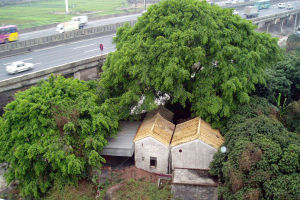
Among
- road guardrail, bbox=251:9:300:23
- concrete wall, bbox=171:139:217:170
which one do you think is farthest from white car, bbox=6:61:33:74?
road guardrail, bbox=251:9:300:23

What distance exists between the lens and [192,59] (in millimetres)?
20266

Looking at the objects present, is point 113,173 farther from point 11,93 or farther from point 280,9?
point 280,9

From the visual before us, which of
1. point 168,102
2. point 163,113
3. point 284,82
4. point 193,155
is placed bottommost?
point 193,155

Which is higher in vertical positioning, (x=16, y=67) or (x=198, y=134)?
(x=16, y=67)

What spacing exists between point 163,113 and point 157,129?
3044 mm

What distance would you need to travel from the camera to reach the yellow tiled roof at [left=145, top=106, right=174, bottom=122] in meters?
23.4

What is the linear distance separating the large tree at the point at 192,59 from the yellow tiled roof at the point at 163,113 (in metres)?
1.69

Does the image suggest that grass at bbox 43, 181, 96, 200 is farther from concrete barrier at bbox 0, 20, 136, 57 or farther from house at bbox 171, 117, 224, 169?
concrete barrier at bbox 0, 20, 136, 57

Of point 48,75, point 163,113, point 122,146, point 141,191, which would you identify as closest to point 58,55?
point 48,75

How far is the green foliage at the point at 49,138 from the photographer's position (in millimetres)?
17328

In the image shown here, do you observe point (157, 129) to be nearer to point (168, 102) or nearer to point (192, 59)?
point (168, 102)

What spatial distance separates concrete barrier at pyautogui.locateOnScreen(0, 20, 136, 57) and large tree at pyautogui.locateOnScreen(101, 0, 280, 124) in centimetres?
1698

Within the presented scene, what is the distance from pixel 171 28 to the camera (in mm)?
21047

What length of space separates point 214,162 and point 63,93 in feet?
37.1
